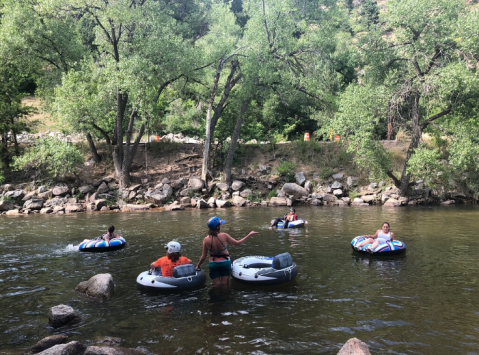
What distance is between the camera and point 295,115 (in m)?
36.4

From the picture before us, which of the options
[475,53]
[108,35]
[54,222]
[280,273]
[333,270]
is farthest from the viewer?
[108,35]

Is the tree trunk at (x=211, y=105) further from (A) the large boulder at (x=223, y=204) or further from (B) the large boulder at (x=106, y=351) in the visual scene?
(B) the large boulder at (x=106, y=351)

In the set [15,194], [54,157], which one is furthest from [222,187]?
[15,194]

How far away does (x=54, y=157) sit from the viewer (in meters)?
26.1

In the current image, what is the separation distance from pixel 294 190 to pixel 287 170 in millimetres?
3103

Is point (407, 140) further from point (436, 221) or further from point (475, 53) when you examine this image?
point (436, 221)

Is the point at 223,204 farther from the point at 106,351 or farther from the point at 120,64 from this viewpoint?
the point at 106,351

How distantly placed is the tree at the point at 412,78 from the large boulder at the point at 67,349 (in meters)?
20.4

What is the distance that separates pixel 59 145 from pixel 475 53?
1063 inches

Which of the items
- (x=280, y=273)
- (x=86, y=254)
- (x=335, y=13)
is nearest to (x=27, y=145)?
(x=86, y=254)

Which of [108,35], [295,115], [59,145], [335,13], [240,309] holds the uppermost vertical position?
[335,13]

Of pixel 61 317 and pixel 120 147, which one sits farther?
pixel 120 147

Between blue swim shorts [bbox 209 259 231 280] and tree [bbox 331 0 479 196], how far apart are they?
16.3 meters

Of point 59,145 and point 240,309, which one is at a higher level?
point 59,145
